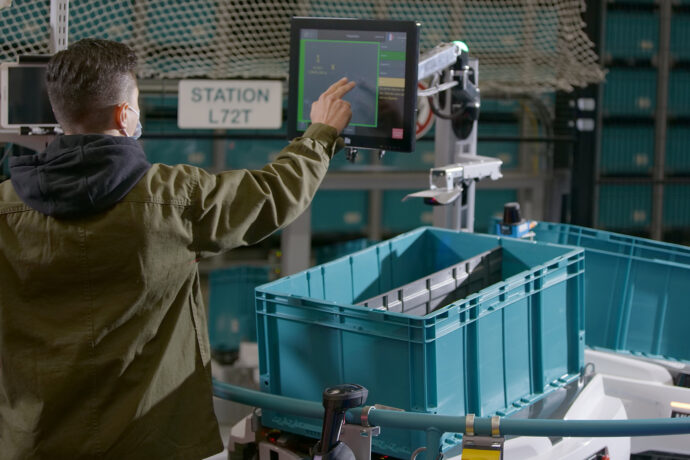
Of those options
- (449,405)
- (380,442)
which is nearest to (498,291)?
(449,405)

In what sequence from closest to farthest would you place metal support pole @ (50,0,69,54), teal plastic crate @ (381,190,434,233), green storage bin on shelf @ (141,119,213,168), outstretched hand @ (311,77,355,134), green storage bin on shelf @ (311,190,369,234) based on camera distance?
outstretched hand @ (311,77,355,134)
metal support pole @ (50,0,69,54)
green storage bin on shelf @ (141,119,213,168)
green storage bin on shelf @ (311,190,369,234)
teal plastic crate @ (381,190,434,233)

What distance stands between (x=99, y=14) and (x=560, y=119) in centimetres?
291

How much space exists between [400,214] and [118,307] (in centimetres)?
428

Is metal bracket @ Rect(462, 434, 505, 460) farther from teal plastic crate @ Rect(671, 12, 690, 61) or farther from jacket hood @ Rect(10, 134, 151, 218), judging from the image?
teal plastic crate @ Rect(671, 12, 690, 61)

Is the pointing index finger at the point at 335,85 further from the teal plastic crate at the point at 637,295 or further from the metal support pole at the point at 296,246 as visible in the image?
the metal support pole at the point at 296,246

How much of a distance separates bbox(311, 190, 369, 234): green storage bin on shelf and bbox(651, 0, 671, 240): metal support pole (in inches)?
80.5

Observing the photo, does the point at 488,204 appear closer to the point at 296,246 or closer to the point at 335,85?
the point at 296,246

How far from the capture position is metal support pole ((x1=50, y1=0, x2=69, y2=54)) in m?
2.76

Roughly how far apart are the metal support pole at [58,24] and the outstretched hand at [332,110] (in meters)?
1.10

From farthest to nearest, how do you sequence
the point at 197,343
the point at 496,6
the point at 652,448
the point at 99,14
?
the point at 496,6 → the point at 99,14 → the point at 652,448 → the point at 197,343

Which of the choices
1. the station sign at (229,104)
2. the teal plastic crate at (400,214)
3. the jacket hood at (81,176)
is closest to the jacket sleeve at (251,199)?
the jacket hood at (81,176)

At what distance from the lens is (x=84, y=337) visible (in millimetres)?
1583

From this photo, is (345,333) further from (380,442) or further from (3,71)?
(3,71)

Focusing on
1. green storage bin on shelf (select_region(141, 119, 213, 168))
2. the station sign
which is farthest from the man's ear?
green storage bin on shelf (select_region(141, 119, 213, 168))
